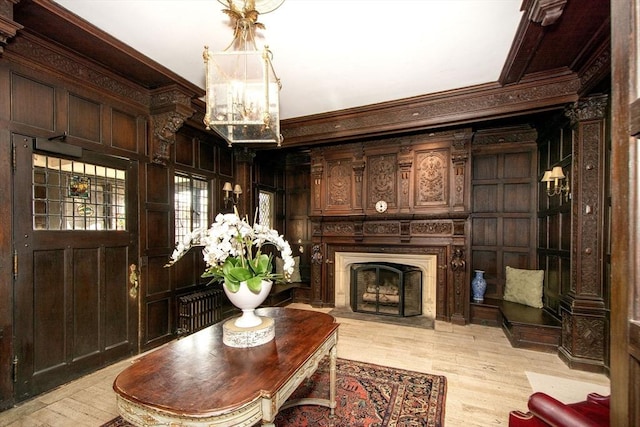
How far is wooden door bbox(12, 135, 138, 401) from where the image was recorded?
2.38 metres

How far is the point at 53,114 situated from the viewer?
259 centimetres

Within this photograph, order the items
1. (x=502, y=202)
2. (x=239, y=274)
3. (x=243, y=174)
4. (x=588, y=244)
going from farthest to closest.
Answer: (x=243, y=174) → (x=502, y=202) → (x=588, y=244) → (x=239, y=274)

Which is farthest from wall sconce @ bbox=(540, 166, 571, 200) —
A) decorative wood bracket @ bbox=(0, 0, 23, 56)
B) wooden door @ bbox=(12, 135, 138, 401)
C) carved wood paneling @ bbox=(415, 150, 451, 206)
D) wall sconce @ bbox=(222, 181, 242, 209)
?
Answer: decorative wood bracket @ bbox=(0, 0, 23, 56)

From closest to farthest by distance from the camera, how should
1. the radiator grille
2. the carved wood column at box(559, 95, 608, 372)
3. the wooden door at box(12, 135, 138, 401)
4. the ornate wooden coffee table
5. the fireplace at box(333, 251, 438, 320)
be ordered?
the ornate wooden coffee table, the wooden door at box(12, 135, 138, 401), the carved wood column at box(559, 95, 608, 372), the radiator grille, the fireplace at box(333, 251, 438, 320)

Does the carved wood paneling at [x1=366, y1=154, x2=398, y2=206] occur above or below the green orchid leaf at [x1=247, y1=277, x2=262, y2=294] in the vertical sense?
above

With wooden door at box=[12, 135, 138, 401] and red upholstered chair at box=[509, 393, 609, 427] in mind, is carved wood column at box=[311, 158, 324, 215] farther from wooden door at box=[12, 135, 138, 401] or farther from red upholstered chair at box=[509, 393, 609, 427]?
red upholstered chair at box=[509, 393, 609, 427]

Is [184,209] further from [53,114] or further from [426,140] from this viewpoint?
[426,140]

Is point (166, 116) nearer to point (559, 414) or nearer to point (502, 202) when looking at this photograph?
point (559, 414)

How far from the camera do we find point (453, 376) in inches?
109

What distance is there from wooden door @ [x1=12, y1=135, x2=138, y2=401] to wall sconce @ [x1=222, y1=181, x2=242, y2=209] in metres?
1.38

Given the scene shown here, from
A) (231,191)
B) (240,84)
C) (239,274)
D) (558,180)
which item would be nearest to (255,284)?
(239,274)

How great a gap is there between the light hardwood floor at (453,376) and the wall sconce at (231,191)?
2.39m

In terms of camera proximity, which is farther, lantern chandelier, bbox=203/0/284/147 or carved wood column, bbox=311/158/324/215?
carved wood column, bbox=311/158/324/215

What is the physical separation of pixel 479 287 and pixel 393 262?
129 centimetres
